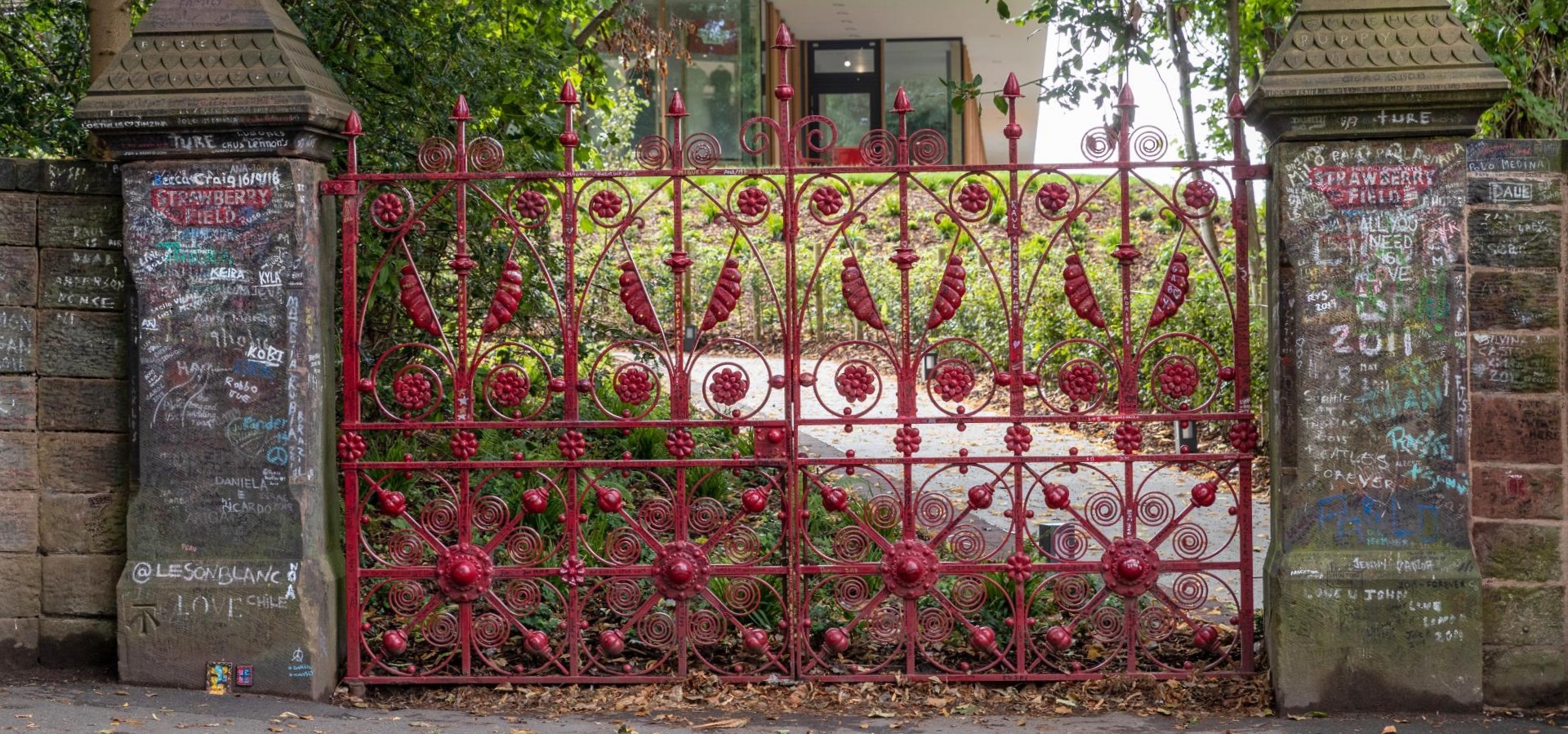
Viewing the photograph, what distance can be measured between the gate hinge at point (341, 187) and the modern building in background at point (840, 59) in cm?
1355

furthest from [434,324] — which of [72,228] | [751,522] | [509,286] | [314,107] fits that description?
[751,522]

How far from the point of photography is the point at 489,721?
5.28 m

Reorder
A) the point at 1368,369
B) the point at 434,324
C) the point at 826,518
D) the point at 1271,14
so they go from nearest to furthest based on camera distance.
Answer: the point at 1368,369 < the point at 434,324 < the point at 826,518 < the point at 1271,14

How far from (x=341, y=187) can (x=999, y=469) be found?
8515mm

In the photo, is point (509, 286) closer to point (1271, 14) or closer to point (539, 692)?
point (539, 692)

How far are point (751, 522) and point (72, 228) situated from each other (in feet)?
13.5

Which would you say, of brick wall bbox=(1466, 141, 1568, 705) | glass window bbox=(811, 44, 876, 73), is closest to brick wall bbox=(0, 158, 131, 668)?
brick wall bbox=(1466, 141, 1568, 705)

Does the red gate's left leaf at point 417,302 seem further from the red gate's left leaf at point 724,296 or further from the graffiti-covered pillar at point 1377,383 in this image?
the graffiti-covered pillar at point 1377,383

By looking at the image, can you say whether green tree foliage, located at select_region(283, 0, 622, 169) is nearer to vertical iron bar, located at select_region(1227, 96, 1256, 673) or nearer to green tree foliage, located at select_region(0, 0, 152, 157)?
green tree foliage, located at select_region(0, 0, 152, 157)

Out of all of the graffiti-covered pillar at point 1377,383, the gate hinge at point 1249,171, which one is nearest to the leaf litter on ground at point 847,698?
the graffiti-covered pillar at point 1377,383

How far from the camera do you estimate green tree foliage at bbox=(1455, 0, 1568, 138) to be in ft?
20.8

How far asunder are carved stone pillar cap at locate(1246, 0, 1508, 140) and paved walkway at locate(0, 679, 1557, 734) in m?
2.19

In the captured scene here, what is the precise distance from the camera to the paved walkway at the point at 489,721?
16.5ft

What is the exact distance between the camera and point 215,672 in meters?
5.41
